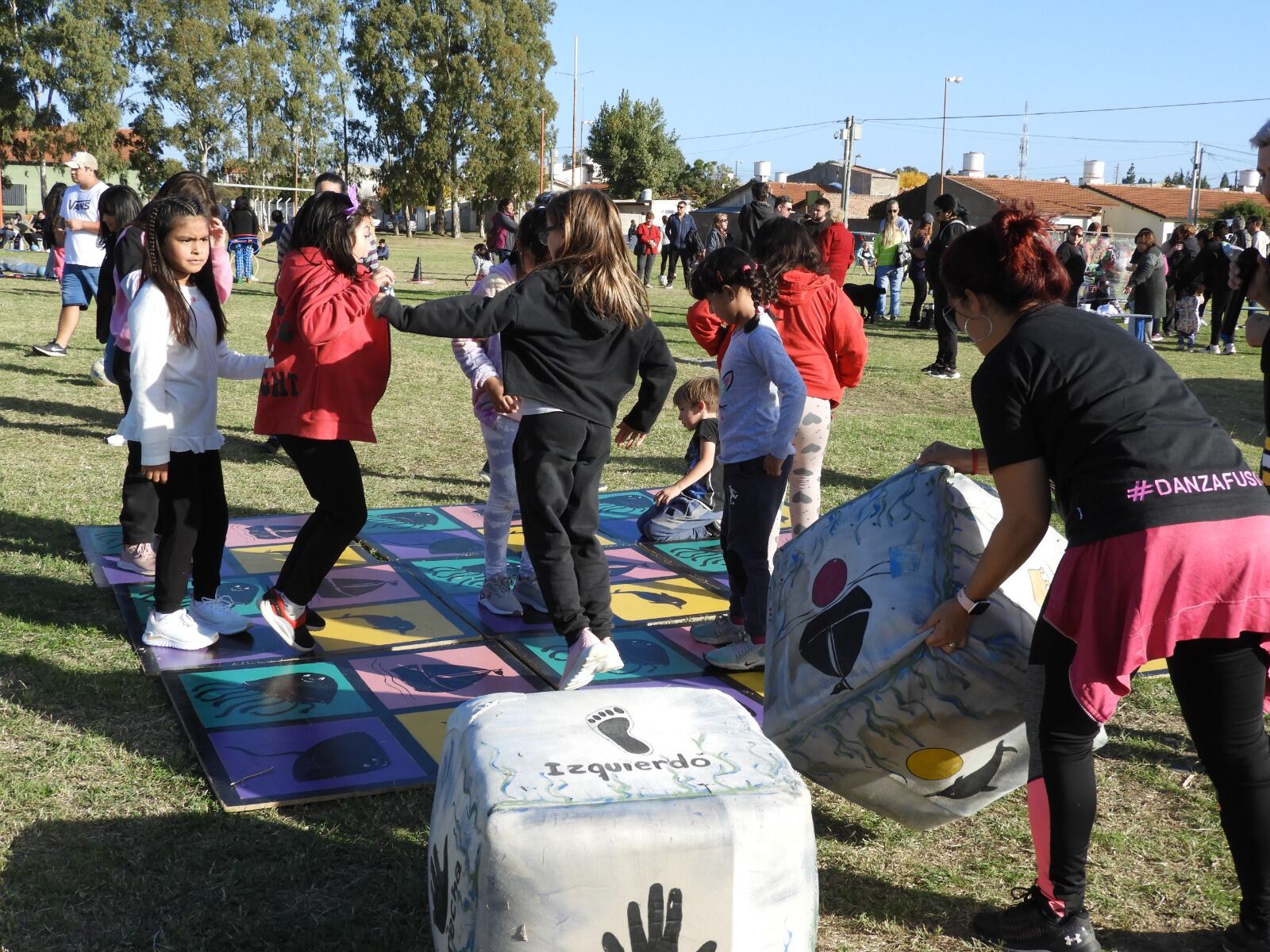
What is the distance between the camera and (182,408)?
439cm

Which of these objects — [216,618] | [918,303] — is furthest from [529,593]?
[918,303]

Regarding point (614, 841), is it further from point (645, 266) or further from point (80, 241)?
point (645, 266)

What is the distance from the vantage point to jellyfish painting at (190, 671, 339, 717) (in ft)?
13.5

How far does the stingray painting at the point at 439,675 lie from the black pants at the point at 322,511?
483mm

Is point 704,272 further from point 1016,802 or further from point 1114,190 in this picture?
point 1114,190

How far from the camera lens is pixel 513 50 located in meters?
54.1

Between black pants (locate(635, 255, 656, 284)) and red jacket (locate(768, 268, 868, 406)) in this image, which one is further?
black pants (locate(635, 255, 656, 284))

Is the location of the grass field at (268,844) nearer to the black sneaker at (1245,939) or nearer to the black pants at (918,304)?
the black sneaker at (1245,939)

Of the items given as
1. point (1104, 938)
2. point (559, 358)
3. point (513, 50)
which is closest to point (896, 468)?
point (559, 358)

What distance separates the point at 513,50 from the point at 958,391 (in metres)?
46.0

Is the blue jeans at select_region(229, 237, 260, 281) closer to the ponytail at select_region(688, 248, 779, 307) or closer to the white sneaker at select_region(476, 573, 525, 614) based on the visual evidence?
the white sneaker at select_region(476, 573, 525, 614)

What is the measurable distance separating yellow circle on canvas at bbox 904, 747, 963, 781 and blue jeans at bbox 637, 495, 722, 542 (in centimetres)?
338

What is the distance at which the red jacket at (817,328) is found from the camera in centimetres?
520

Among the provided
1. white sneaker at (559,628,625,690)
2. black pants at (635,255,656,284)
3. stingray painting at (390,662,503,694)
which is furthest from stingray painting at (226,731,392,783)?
black pants at (635,255,656,284)
